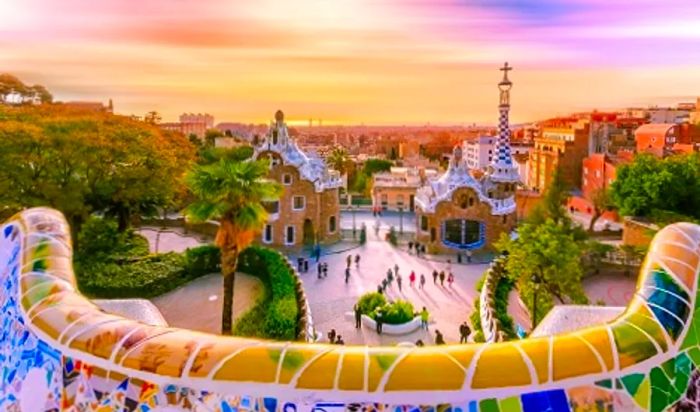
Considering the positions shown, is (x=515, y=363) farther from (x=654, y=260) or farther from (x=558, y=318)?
(x=558, y=318)

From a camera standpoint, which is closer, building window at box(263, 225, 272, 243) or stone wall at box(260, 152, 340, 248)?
stone wall at box(260, 152, 340, 248)

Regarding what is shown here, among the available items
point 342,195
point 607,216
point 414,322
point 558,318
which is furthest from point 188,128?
point 558,318

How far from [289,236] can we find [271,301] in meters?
15.0

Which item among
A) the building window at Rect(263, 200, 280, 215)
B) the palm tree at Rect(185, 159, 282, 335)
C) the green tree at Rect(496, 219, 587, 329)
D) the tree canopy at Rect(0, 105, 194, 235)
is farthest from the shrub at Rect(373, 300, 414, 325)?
the building window at Rect(263, 200, 280, 215)

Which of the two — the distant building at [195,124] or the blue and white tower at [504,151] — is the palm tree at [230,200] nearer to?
the blue and white tower at [504,151]

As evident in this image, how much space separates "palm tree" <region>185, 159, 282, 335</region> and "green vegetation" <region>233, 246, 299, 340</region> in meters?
1.69

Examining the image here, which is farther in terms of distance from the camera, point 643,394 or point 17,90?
point 17,90

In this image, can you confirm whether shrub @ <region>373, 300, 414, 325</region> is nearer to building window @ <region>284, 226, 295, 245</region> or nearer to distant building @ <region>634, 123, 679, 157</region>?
building window @ <region>284, 226, 295, 245</region>

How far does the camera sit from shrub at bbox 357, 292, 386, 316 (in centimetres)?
2462

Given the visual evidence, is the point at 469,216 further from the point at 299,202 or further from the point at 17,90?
→ the point at 17,90

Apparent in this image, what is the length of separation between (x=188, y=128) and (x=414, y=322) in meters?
107

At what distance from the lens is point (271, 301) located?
77.2ft

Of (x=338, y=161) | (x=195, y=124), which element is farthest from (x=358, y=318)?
(x=195, y=124)

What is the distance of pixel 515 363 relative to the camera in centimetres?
592
